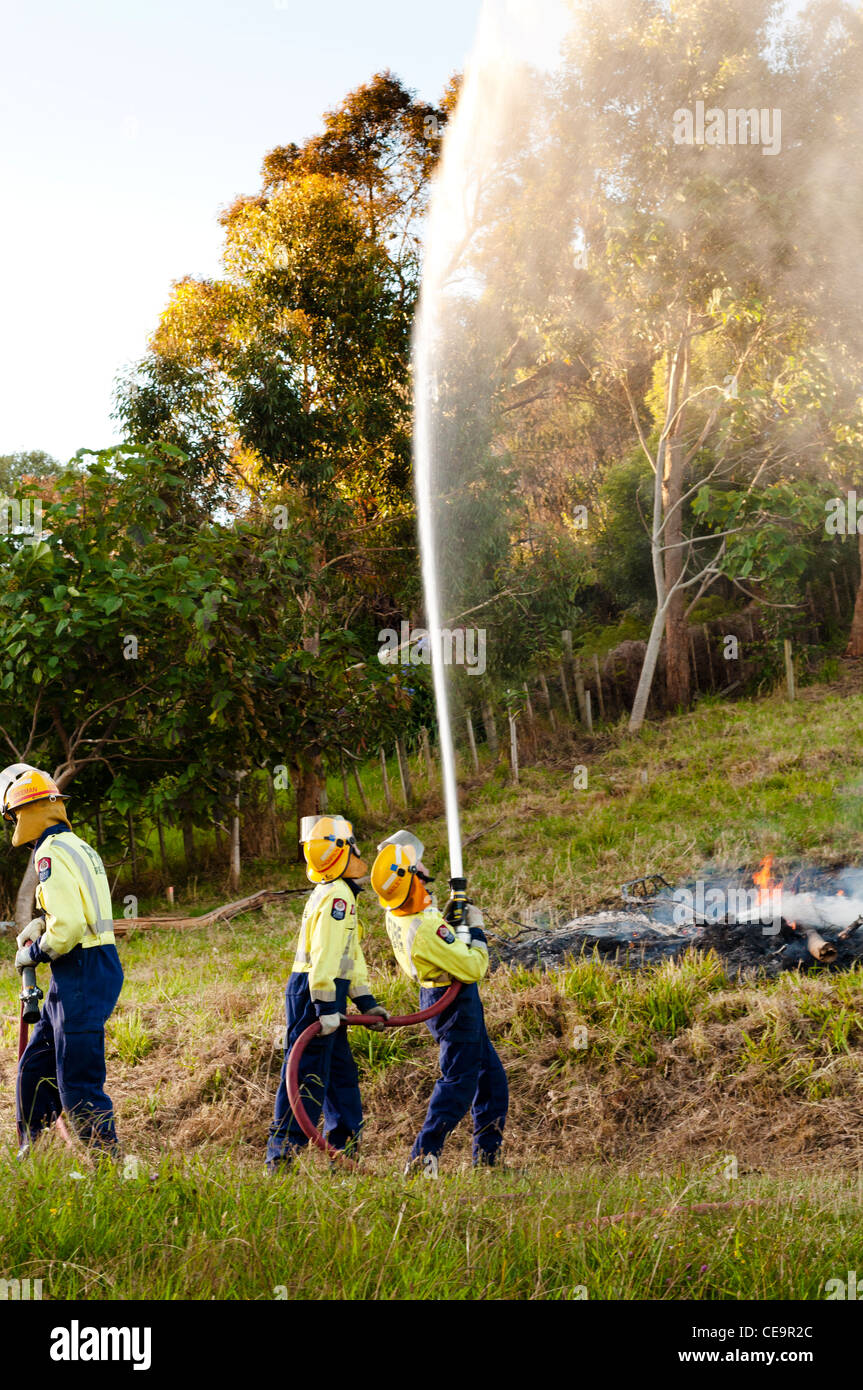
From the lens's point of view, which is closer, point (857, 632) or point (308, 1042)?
point (308, 1042)

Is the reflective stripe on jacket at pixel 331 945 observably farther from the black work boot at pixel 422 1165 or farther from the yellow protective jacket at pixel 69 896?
the yellow protective jacket at pixel 69 896

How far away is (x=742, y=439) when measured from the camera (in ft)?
65.8

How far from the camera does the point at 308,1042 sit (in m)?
5.40

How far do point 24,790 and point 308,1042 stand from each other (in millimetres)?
1843

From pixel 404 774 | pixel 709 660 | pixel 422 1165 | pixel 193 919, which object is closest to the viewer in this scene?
pixel 422 1165

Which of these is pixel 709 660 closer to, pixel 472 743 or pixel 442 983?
pixel 472 743

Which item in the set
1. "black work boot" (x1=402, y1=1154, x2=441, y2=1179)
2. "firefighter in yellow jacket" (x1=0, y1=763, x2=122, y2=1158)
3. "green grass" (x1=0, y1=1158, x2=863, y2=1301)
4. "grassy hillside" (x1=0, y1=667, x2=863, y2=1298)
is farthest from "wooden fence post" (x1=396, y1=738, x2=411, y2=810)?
"green grass" (x1=0, y1=1158, x2=863, y2=1301)

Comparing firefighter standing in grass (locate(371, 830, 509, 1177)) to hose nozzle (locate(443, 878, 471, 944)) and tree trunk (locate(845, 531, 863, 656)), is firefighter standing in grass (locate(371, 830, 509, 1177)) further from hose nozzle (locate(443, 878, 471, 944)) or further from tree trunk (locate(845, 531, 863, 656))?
tree trunk (locate(845, 531, 863, 656))

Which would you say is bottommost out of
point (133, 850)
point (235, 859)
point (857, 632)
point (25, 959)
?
point (235, 859)

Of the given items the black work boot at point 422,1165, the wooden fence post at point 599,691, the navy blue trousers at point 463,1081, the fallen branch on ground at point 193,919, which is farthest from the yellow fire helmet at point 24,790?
the wooden fence post at point 599,691

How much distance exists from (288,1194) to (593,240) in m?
17.0

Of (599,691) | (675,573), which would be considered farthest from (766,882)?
(675,573)

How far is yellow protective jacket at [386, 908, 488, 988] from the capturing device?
17.2 ft
